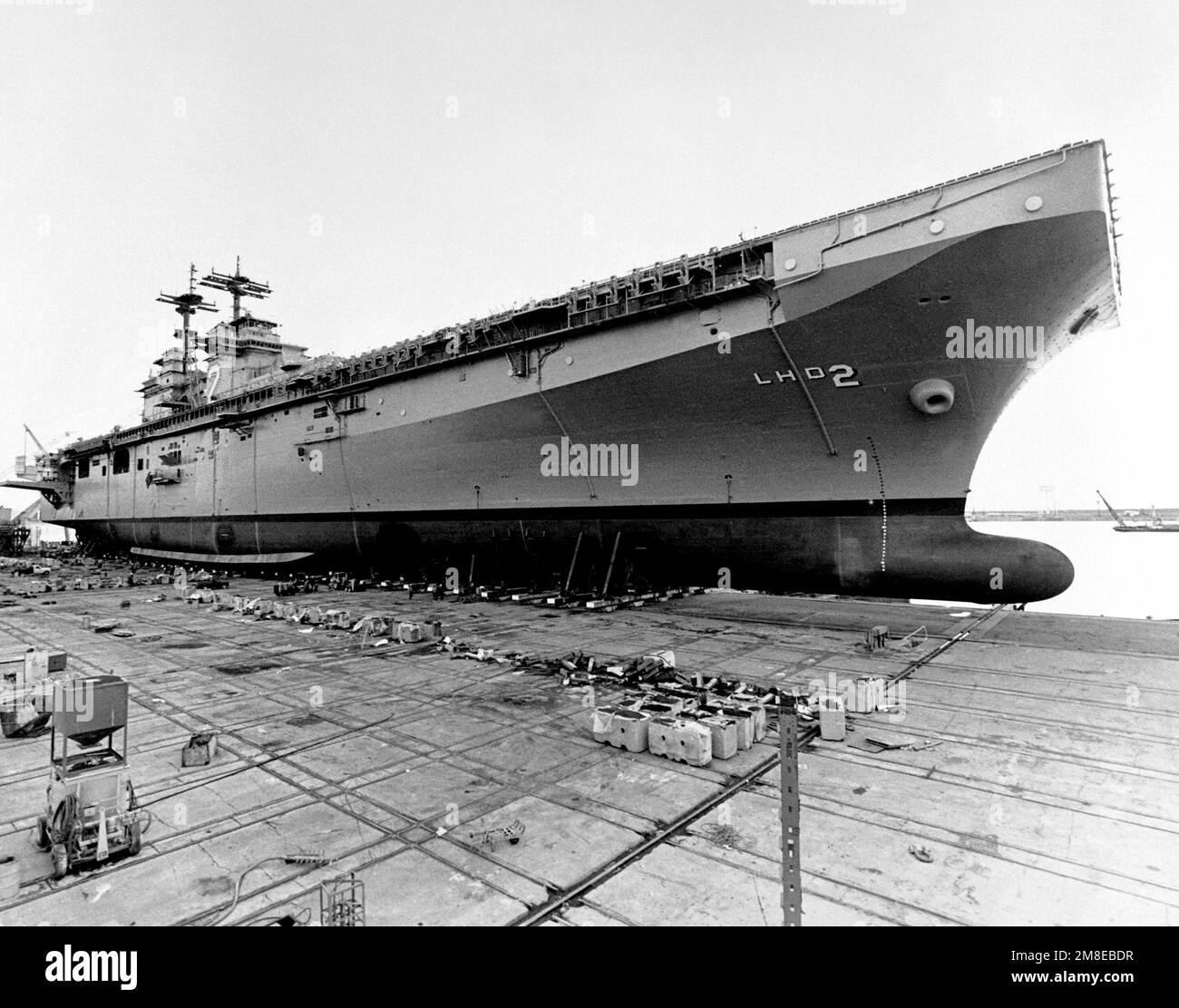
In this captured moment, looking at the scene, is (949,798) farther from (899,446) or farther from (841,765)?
(899,446)

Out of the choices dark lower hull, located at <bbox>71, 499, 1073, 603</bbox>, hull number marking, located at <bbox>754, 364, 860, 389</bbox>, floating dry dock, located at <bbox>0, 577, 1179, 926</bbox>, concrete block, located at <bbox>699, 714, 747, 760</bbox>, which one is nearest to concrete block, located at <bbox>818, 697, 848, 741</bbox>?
floating dry dock, located at <bbox>0, 577, 1179, 926</bbox>

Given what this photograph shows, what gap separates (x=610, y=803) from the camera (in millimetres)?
4629

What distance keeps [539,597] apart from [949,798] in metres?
12.0

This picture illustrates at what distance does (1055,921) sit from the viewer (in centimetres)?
319

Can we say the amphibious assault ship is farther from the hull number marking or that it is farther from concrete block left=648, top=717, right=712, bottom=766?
concrete block left=648, top=717, right=712, bottom=766

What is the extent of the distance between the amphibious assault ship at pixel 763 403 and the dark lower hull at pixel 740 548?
0.16ft

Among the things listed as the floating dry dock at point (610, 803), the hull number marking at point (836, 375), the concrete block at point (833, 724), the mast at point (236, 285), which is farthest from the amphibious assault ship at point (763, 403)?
the mast at point (236, 285)

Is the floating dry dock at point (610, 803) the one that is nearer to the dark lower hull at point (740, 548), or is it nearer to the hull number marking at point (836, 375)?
the dark lower hull at point (740, 548)

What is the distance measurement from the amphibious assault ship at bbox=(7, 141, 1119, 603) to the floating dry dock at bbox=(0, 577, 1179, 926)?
3910 millimetres

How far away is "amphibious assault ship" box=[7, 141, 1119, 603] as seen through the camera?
10016mm

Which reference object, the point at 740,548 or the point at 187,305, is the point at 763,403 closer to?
the point at 740,548

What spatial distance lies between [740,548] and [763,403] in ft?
10.4

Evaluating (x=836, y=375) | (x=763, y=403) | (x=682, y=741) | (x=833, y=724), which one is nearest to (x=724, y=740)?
(x=682, y=741)
